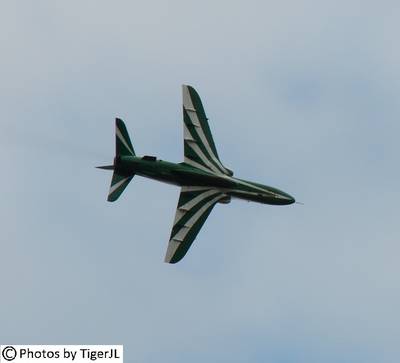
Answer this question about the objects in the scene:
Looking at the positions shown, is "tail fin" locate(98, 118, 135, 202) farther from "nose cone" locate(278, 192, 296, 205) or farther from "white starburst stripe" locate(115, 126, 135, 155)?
"nose cone" locate(278, 192, 296, 205)

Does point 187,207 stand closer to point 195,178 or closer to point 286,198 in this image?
point 195,178

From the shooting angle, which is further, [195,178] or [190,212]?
[190,212]

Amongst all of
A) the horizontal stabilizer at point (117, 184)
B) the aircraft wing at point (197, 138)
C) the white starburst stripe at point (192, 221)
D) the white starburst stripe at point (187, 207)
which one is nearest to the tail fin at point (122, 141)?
the horizontal stabilizer at point (117, 184)

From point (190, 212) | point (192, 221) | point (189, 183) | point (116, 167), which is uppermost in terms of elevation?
point (116, 167)

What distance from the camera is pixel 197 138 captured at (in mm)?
88312

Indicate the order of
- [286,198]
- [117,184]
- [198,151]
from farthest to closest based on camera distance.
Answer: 1. [198,151]
2. [286,198]
3. [117,184]

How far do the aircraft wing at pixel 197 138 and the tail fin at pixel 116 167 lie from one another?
4.28 meters

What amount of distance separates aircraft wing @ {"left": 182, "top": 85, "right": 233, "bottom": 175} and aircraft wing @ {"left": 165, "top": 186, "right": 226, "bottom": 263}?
6.27ft

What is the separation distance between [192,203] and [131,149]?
602 centimetres

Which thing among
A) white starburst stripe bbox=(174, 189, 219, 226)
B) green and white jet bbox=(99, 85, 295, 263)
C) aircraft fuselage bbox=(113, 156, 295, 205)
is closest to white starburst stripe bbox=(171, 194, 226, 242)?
green and white jet bbox=(99, 85, 295, 263)

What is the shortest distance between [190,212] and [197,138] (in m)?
5.78

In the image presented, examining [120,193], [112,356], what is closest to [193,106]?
→ [120,193]

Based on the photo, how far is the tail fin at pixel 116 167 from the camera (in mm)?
86062

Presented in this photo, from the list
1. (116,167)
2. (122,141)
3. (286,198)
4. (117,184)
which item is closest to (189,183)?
(117,184)
